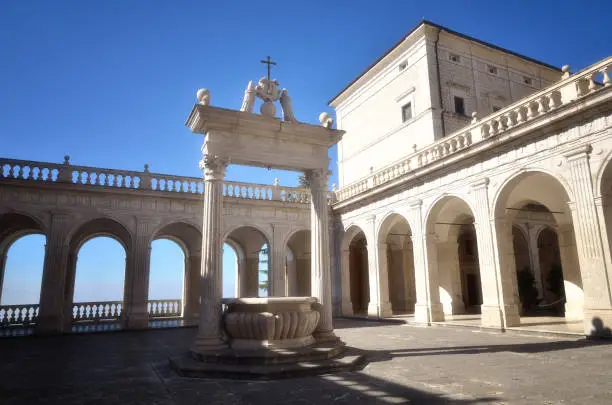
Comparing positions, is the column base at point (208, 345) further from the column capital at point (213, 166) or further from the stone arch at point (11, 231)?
the stone arch at point (11, 231)

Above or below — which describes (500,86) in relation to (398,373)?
above

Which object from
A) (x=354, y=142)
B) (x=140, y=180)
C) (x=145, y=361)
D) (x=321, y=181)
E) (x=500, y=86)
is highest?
(x=500, y=86)

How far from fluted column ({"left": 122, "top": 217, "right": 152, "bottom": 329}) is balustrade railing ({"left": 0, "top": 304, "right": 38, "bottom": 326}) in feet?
15.5

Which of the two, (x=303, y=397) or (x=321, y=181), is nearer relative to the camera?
(x=303, y=397)

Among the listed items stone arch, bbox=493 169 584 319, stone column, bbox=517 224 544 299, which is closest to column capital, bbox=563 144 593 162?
stone arch, bbox=493 169 584 319

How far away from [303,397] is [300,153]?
5.76m

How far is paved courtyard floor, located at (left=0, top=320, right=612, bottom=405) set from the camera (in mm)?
5180

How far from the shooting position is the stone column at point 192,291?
68.8ft

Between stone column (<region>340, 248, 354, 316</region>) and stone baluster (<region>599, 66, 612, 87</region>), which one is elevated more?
stone baluster (<region>599, 66, 612, 87</region>)

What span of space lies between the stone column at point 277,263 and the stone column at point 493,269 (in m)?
9.56

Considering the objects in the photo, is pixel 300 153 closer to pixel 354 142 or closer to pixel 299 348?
pixel 299 348

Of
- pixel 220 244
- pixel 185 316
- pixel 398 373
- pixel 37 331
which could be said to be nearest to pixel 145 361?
pixel 220 244

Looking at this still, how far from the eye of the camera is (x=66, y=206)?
16422 millimetres

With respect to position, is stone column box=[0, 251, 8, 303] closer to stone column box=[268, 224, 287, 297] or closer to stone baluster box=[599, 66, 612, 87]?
stone column box=[268, 224, 287, 297]
